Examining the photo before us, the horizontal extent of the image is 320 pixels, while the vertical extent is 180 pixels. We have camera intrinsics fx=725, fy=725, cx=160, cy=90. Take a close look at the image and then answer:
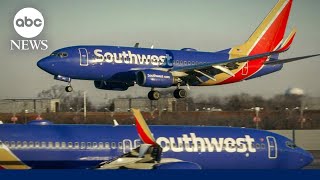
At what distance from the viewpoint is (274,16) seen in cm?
7288

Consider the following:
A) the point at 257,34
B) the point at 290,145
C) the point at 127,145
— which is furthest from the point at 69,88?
the point at 257,34

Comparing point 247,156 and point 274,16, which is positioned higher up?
point 274,16

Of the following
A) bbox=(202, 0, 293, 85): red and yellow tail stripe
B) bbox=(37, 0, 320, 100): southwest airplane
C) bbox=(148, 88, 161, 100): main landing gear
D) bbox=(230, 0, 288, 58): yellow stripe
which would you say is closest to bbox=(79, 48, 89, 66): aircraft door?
bbox=(37, 0, 320, 100): southwest airplane

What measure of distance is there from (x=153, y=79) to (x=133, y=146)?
21.2 m

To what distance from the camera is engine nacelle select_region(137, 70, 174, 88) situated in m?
50.7

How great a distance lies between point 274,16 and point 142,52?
23.6m

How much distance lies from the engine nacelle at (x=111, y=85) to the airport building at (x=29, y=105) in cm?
1087

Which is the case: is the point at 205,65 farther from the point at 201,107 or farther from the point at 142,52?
the point at 201,107

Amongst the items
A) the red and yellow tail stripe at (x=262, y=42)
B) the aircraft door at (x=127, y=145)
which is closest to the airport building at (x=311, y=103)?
the red and yellow tail stripe at (x=262, y=42)

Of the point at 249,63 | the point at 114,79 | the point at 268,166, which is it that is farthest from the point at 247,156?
the point at 249,63

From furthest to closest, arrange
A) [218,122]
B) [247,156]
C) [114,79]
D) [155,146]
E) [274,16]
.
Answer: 1. [274,16]
2. [218,122]
3. [114,79]
4. [247,156]
5. [155,146]

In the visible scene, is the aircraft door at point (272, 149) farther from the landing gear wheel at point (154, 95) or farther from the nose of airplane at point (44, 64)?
the nose of airplane at point (44, 64)

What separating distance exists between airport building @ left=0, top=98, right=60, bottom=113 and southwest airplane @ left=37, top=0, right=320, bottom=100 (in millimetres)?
10905

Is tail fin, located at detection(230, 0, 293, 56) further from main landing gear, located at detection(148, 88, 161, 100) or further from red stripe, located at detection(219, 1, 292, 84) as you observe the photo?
main landing gear, located at detection(148, 88, 161, 100)
